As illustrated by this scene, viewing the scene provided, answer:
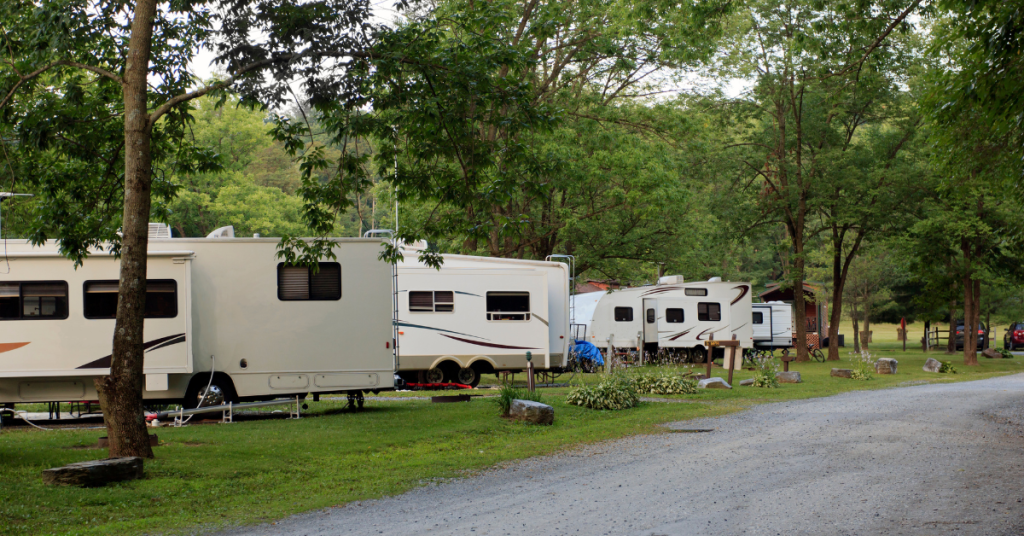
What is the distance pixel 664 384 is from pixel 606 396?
2.93 meters

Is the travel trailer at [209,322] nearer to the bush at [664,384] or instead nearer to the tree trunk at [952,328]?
the bush at [664,384]

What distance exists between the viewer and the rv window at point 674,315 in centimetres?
2703

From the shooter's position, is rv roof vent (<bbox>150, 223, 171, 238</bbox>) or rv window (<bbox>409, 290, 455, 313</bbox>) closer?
rv roof vent (<bbox>150, 223, 171, 238</bbox>)

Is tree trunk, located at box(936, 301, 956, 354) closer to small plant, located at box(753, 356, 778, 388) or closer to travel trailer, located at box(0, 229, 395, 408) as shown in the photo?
small plant, located at box(753, 356, 778, 388)

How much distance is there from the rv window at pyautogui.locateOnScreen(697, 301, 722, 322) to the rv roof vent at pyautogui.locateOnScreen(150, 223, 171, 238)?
61.3ft

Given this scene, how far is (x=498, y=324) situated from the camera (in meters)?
17.6

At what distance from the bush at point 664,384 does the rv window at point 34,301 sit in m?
10.0

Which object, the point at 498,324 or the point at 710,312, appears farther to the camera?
the point at 710,312

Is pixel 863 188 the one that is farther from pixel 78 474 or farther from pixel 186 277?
pixel 78 474

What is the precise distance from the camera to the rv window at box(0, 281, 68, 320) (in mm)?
11883

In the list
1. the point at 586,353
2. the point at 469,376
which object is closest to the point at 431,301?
the point at 469,376

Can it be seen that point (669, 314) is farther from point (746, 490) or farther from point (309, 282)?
point (746, 490)

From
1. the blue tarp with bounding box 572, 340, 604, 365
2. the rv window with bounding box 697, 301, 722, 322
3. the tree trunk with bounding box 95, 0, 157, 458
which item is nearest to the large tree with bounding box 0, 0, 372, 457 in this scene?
the tree trunk with bounding box 95, 0, 157, 458

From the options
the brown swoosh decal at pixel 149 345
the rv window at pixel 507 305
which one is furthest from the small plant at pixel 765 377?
the brown swoosh decal at pixel 149 345
